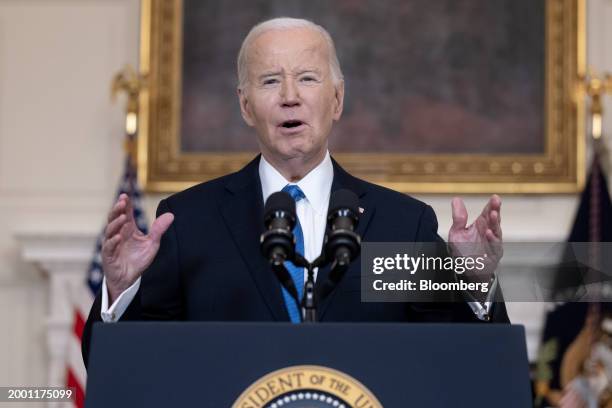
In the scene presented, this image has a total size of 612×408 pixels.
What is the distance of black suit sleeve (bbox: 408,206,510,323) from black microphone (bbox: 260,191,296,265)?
64 cm

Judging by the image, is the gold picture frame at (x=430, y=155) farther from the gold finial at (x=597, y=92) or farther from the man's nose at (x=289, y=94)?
the man's nose at (x=289, y=94)

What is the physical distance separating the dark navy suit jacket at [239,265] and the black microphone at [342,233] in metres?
0.47

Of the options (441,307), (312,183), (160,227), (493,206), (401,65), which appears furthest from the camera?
(401,65)

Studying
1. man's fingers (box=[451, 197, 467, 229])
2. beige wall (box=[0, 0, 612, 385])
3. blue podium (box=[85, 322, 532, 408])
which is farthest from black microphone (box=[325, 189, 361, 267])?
beige wall (box=[0, 0, 612, 385])

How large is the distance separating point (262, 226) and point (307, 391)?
3.33ft

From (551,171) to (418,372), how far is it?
504cm

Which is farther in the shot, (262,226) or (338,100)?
(338,100)

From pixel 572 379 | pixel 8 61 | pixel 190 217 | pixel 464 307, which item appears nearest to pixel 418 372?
pixel 464 307

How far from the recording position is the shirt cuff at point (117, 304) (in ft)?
9.77

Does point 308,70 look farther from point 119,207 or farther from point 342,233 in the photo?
point 342,233

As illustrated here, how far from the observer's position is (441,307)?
10.6ft

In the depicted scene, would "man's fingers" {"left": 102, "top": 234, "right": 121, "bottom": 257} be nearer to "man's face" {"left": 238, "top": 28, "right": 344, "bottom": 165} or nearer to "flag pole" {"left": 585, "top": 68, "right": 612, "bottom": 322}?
"man's face" {"left": 238, "top": 28, "right": 344, "bottom": 165}

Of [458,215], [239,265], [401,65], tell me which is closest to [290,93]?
[239,265]

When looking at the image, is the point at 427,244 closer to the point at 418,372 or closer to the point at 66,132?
the point at 418,372
